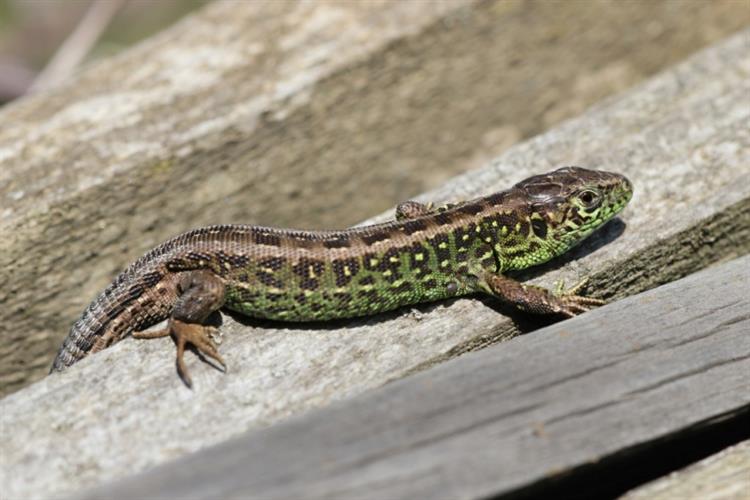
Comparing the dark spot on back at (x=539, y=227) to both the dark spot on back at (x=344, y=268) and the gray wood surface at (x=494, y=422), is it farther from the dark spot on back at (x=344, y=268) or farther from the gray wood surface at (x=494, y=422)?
the gray wood surface at (x=494, y=422)

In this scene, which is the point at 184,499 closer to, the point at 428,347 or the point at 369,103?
the point at 428,347

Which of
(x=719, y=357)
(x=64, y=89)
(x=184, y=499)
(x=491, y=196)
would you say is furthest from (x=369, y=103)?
(x=184, y=499)

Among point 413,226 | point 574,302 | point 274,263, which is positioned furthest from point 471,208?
point 274,263

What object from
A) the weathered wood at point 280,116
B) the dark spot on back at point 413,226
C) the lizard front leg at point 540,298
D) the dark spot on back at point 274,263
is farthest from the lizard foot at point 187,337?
the lizard front leg at point 540,298

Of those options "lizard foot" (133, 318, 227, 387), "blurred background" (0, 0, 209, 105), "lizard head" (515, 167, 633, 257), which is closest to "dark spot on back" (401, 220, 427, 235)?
"lizard head" (515, 167, 633, 257)

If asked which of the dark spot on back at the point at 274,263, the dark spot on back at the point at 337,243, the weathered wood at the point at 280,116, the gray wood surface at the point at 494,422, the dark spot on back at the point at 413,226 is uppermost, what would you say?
the weathered wood at the point at 280,116

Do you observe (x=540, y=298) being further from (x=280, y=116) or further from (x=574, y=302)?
(x=280, y=116)

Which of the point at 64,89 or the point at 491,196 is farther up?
the point at 64,89

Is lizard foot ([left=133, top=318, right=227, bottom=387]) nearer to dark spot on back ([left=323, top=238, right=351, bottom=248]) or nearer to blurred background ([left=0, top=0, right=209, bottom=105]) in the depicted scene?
dark spot on back ([left=323, top=238, right=351, bottom=248])
